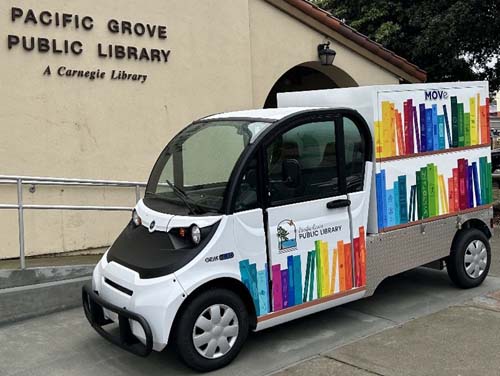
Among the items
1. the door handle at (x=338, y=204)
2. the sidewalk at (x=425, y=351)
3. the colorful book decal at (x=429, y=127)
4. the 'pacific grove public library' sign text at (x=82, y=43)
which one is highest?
the 'pacific grove public library' sign text at (x=82, y=43)

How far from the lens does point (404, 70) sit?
11.0 m

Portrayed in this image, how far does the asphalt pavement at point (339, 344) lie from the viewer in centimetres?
425

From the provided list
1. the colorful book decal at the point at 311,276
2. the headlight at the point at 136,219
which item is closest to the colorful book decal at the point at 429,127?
the colorful book decal at the point at 311,276

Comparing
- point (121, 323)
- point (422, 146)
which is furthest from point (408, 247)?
point (121, 323)

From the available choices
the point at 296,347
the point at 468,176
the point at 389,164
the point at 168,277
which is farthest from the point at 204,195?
the point at 468,176

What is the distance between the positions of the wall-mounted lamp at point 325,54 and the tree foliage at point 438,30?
2.23m

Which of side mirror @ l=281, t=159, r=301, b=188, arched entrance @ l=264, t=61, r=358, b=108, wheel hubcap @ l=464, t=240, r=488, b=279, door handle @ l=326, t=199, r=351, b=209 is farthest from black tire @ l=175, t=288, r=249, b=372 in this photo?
arched entrance @ l=264, t=61, r=358, b=108

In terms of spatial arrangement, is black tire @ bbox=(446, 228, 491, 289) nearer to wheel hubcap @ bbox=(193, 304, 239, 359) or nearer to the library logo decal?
the library logo decal

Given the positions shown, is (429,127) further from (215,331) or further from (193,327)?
(193,327)

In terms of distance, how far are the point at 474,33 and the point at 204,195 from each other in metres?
7.56

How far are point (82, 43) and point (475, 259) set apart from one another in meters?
5.19

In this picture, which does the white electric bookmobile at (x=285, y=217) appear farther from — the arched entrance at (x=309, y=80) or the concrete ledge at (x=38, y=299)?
the arched entrance at (x=309, y=80)

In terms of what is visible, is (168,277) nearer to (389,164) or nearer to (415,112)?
(389,164)

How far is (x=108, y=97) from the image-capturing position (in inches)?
295
